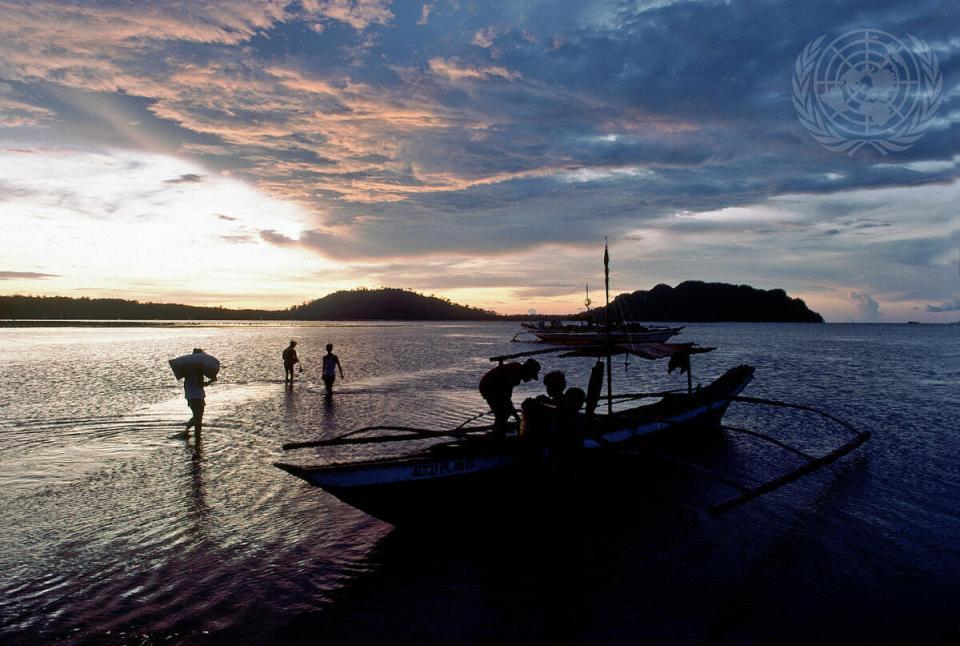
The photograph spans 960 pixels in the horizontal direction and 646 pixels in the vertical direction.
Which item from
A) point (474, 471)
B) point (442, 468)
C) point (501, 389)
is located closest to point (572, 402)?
point (501, 389)

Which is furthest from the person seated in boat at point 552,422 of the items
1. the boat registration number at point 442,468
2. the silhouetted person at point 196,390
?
the silhouetted person at point 196,390

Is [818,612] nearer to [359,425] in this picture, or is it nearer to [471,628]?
[471,628]

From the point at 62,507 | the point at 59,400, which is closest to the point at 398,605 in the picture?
the point at 62,507

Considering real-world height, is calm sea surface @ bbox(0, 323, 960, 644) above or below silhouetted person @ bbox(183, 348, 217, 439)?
below

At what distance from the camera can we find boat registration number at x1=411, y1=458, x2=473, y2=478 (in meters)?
8.15

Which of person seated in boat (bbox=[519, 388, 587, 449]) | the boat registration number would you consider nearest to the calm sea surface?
the boat registration number

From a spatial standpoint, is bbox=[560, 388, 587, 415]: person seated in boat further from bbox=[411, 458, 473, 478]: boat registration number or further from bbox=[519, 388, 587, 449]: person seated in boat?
bbox=[411, 458, 473, 478]: boat registration number

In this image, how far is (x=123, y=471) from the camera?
11.2 metres

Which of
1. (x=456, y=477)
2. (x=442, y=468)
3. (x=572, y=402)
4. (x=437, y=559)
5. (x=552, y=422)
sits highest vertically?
(x=572, y=402)

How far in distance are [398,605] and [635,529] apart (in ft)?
14.5

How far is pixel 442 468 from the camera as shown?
8.40m

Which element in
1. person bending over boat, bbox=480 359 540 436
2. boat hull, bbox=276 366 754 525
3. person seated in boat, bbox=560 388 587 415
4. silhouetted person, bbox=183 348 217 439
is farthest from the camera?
silhouetted person, bbox=183 348 217 439

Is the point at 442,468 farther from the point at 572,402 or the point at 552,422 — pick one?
the point at 572,402

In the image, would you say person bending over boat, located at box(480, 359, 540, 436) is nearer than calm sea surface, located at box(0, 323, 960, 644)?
No
